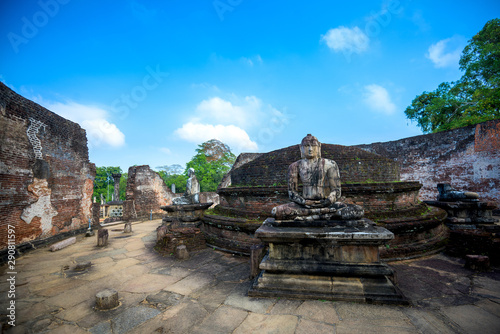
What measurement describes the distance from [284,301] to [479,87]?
61.6ft

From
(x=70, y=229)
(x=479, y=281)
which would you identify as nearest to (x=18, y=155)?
(x=70, y=229)

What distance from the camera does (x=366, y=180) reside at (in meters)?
5.70

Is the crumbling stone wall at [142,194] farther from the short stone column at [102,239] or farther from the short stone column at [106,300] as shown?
the short stone column at [106,300]

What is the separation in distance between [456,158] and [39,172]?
17684 mm

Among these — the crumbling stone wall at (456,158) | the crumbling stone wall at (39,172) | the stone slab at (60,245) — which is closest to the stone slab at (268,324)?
the stone slab at (60,245)

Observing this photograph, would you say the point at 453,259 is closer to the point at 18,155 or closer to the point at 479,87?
the point at 18,155

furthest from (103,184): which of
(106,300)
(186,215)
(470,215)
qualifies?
(470,215)

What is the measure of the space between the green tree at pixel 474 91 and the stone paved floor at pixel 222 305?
13.0m

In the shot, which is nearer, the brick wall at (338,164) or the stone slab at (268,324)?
the stone slab at (268,324)

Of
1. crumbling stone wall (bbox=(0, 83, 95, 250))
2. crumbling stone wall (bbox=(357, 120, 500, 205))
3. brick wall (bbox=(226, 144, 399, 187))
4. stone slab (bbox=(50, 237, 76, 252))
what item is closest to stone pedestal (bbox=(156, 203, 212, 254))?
brick wall (bbox=(226, 144, 399, 187))

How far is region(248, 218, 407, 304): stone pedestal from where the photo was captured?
2.67 m

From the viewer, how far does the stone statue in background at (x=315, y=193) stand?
325 centimetres

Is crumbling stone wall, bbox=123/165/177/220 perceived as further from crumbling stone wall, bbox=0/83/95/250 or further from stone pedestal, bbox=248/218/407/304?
stone pedestal, bbox=248/218/407/304

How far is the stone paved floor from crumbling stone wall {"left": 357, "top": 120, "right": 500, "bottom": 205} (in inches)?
321
